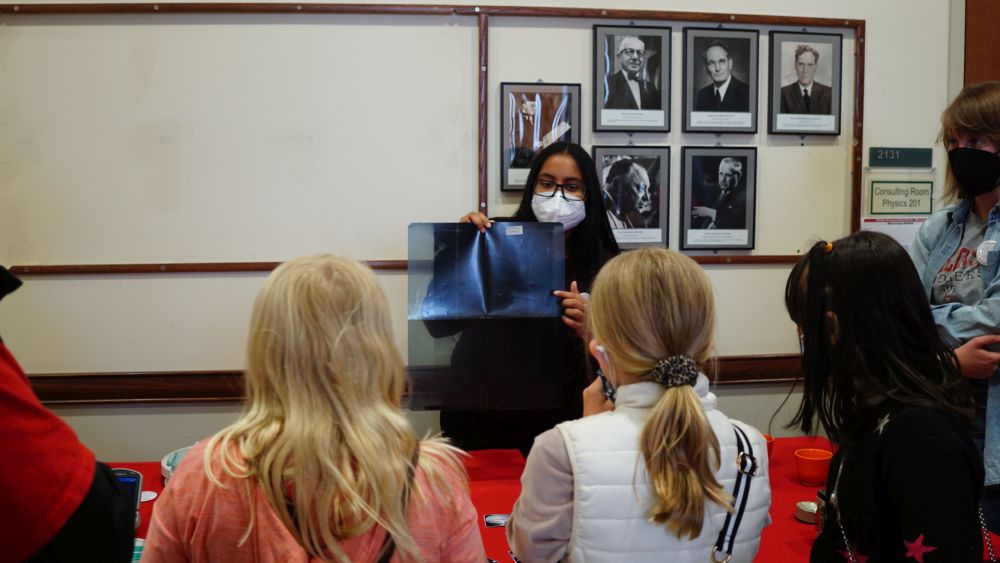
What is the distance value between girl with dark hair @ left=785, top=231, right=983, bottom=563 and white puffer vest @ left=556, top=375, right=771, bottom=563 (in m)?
0.22

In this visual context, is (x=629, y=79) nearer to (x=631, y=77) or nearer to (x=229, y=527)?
(x=631, y=77)

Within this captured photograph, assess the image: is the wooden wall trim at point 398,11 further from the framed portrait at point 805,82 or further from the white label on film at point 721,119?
the white label on film at point 721,119

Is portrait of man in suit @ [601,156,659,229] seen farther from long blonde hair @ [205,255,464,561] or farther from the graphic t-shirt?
long blonde hair @ [205,255,464,561]

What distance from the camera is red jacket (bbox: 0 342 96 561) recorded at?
686 mm

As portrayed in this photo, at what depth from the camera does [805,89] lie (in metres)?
2.85

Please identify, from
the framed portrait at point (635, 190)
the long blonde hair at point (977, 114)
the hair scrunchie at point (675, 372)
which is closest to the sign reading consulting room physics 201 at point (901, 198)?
the framed portrait at point (635, 190)

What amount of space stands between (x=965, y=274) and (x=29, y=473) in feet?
6.89

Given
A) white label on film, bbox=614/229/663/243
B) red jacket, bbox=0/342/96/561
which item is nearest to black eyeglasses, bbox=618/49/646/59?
white label on film, bbox=614/229/663/243

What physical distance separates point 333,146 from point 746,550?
1.99 metres

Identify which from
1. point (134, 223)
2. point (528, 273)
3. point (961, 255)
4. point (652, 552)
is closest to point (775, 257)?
point (961, 255)

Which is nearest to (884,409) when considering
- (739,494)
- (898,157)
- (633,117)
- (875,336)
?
(875,336)

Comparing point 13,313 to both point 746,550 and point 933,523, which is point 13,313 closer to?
point 746,550

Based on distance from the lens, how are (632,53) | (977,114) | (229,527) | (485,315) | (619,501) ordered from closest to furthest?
1. (229,527)
2. (619,501)
3. (977,114)
4. (485,315)
5. (632,53)

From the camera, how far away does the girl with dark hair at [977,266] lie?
1800 millimetres
